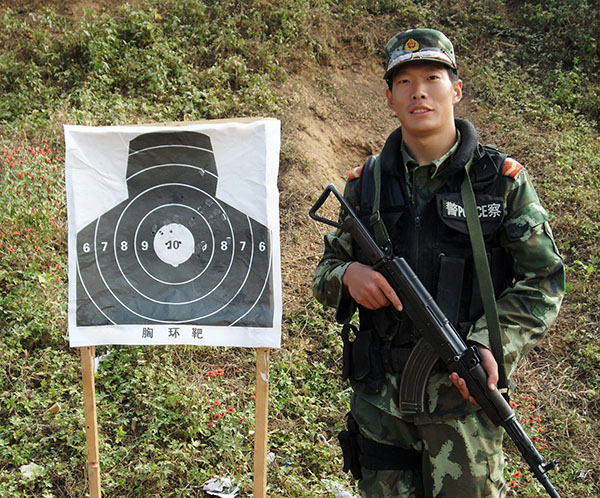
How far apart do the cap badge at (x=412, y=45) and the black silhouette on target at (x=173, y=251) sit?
108cm

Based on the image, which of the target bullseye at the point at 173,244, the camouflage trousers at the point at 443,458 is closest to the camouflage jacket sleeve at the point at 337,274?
the camouflage trousers at the point at 443,458

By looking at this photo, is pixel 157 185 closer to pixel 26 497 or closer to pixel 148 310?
pixel 148 310

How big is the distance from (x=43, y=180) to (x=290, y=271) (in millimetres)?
2155

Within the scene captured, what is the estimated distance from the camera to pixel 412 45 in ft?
7.90

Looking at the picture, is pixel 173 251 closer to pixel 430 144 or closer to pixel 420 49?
pixel 430 144

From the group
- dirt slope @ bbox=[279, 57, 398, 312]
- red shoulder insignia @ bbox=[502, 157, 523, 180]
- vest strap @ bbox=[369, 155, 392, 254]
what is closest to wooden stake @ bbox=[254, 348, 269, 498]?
vest strap @ bbox=[369, 155, 392, 254]

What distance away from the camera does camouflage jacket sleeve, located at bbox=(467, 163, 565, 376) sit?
7.45 feet

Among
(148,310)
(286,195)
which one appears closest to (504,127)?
(286,195)

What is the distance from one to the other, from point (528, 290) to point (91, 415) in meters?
2.06

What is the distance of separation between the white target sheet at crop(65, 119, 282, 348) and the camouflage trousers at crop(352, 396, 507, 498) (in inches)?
29.8

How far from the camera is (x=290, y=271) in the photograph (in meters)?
5.24

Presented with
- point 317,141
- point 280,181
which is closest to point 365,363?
point 280,181

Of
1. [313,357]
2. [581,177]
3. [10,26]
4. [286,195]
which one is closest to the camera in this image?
[313,357]

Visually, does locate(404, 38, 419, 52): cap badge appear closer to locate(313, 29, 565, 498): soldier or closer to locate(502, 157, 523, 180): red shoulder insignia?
locate(313, 29, 565, 498): soldier
